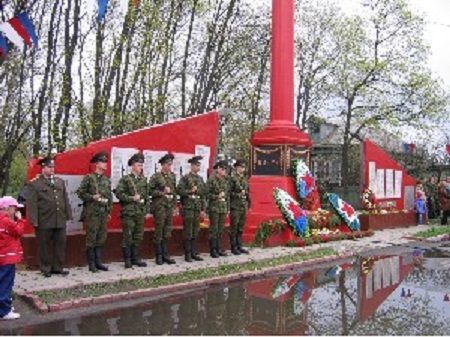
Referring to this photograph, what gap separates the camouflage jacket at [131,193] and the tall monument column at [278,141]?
4.21m

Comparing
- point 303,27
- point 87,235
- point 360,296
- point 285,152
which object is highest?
point 303,27

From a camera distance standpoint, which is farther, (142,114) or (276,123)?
(142,114)

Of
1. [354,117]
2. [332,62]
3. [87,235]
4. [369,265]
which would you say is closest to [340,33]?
[332,62]

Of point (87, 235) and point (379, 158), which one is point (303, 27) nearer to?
point (379, 158)

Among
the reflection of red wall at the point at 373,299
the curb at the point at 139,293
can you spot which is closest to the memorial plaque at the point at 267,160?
the curb at the point at 139,293

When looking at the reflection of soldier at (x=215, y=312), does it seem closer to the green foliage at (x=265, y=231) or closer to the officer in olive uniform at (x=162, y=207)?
the officer in olive uniform at (x=162, y=207)

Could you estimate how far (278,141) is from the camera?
14875 millimetres

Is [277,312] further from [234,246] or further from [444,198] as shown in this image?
[444,198]

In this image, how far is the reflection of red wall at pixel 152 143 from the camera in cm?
975

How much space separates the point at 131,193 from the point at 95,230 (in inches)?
35.2

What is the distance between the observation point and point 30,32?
10.3 metres

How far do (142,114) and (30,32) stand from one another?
9.36 meters

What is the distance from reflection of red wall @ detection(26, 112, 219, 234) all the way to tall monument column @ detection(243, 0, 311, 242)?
2.21m

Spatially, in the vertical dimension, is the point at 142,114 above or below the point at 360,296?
above
